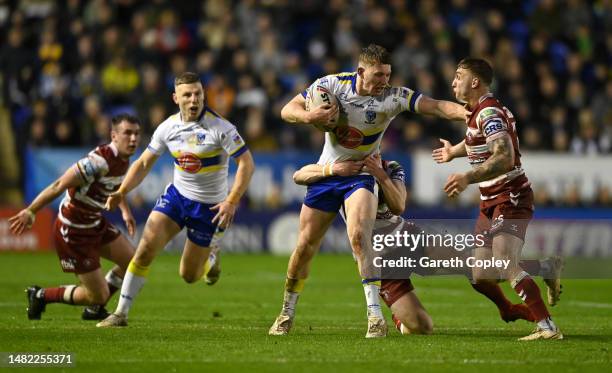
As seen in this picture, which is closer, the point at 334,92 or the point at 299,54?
the point at 334,92

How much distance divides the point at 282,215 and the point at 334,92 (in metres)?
13.1

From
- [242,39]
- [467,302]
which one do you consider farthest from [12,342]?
[242,39]

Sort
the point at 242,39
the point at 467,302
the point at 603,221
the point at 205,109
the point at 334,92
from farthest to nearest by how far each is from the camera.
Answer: the point at 242,39 → the point at 603,221 → the point at 467,302 → the point at 205,109 → the point at 334,92

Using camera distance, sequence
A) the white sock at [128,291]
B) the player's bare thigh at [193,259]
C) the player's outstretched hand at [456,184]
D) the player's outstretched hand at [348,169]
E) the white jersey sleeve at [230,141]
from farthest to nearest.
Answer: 1. the player's bare thigh at [193,259]
2. the white jersey sleeve at [230,141]
3. the white sock at [128,291]
4. the player's outstretched hand at [348,169]
5. the player's outstretched hand at [456,184]

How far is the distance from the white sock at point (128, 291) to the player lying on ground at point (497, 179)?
3.27 m

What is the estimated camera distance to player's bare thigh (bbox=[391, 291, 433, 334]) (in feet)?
33.4

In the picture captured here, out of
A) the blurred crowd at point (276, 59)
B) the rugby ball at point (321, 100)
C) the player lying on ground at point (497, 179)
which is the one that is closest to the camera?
the player lying on ground at point (497, 179)

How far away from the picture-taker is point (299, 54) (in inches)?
1023

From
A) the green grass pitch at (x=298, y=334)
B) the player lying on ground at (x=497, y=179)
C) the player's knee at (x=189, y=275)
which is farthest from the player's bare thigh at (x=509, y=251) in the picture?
the player's knee at (x=189, y=275)

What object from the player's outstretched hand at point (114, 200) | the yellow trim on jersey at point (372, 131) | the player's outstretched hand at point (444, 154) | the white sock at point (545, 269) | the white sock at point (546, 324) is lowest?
the white sock at point (546, 324)

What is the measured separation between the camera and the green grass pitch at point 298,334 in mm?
8102

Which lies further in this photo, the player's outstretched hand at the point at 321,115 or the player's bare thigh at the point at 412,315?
the player's bare thigh at the point at 412,315

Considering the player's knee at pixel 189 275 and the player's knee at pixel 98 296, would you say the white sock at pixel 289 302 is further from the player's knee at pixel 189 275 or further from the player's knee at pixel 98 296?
the player's knee at pixel 98 296

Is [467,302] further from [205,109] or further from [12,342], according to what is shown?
[12,342]
